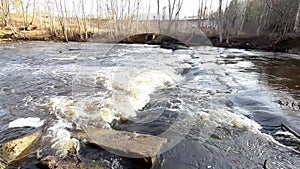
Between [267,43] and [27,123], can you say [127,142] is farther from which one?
[267,43]

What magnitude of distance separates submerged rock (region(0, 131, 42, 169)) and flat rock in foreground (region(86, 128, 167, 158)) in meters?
1.27

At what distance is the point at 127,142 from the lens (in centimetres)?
613

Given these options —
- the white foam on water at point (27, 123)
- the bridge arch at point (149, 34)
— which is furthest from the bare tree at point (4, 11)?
the white foam on water at point (27, 123)

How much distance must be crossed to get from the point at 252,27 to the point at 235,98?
1223 inches

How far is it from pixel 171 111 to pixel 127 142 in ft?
9.36

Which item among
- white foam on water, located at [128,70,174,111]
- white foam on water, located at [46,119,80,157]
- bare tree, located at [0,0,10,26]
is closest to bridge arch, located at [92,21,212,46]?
bare tree, located at [0,0,10,26]

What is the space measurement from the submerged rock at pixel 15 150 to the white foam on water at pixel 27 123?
1.22m

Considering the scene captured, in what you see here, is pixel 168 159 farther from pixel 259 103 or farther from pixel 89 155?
pixel 259 103

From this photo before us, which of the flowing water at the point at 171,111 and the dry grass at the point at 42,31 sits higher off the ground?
the dry grass at the point at 42,31

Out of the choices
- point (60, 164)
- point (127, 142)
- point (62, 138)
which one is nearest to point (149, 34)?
point (62, 138)

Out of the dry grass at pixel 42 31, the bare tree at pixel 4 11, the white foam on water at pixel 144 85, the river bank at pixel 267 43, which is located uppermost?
the bare tree at pixel 4 11

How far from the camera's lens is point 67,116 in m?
8.11

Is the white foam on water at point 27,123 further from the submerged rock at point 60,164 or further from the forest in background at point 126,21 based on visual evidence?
the forest in background at point 126,21

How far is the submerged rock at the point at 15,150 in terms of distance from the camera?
210 inches
